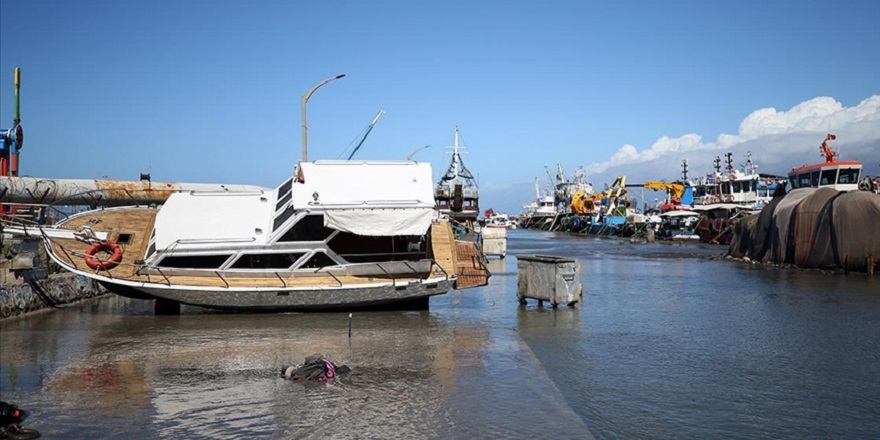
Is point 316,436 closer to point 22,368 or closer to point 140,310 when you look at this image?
point 22,368

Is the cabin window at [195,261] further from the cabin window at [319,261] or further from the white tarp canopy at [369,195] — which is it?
the white tarp canopy at [369,195]

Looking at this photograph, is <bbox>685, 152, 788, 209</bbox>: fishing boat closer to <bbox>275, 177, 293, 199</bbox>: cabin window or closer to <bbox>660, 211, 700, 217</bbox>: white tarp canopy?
<bbox>660, 211, 700, 217</bbox>: white tarp canopy

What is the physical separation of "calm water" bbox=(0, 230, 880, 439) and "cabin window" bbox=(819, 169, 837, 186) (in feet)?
93.4

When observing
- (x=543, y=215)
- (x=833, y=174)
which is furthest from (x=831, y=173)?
(x=543, y=215)

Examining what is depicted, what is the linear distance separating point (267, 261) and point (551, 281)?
821 centimetres

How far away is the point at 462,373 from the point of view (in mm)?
11281

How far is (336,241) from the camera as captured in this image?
61.9 feet

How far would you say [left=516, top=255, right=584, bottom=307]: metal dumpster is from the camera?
19.4 meters

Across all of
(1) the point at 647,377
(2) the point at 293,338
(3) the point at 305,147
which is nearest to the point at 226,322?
(2) the point at 293,338

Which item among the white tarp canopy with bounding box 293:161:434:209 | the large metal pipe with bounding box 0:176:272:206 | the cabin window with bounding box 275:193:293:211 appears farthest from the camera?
the large metal pipe with bounding box 0:176:272:206

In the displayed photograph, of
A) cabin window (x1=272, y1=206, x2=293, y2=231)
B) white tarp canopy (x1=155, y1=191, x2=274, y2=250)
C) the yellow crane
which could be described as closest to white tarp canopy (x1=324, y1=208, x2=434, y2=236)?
cabin window (x1=272, y1=206, x2=293, y2=231)

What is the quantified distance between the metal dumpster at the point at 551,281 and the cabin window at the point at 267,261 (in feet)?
22.3

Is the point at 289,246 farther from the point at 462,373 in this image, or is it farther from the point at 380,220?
the point at 462,373

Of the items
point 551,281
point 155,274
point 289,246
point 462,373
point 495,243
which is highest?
point 289,246
